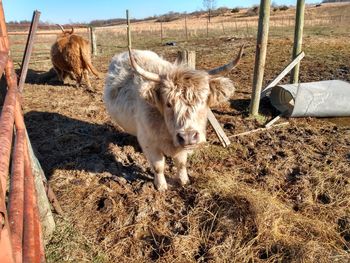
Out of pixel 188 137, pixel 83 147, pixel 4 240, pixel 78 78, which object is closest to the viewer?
pixel 4 240

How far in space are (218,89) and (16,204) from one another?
2769mm

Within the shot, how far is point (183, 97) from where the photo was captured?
350 centimetres

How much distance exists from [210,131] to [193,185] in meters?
1.75

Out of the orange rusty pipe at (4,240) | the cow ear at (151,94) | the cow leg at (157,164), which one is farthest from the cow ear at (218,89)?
the orange rusty pipe at (4,240)

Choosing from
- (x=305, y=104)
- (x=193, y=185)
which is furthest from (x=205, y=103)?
(x=305, y=104)

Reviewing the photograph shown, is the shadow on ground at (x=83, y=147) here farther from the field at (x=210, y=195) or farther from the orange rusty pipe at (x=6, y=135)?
the orange rusty pipe at (x=6, y=135)

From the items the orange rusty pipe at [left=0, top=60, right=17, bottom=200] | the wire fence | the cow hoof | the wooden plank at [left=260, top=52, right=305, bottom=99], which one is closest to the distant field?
the wire fence

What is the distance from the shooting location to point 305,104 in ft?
20.0

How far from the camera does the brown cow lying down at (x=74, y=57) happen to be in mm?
9016

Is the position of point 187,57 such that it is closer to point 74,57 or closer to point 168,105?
point 168,105

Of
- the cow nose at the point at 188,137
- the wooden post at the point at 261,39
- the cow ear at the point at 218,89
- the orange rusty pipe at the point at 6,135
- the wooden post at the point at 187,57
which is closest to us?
the orange rusty pipe at the point at 6,135

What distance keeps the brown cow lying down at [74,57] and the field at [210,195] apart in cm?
285

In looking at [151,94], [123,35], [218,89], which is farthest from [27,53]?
[123,35]

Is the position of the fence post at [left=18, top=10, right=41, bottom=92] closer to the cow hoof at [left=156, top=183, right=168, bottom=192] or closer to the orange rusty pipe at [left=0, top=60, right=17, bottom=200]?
the orange rusty pipe at [left=0, top=60, right=17, bottom=200]
